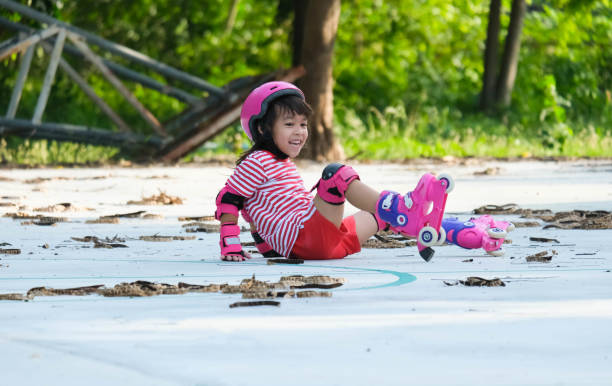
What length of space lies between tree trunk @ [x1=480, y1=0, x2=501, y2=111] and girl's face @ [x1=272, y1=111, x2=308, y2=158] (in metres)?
21.1

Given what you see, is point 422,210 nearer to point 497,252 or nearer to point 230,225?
point 497,252

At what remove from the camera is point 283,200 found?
18.3ft

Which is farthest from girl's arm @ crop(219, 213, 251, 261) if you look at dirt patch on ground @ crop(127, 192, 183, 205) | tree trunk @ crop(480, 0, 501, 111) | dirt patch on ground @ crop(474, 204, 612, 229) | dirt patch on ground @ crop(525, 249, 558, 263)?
tree trunk @ crop(480, 0, 501, 111)

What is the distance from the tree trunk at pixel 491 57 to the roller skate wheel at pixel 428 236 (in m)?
21.6

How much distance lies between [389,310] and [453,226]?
6.31ft

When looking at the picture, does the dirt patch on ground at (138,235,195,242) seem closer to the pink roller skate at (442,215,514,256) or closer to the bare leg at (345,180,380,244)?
the bare leg at (345,180,380,244)

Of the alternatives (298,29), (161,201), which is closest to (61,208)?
(161,201)

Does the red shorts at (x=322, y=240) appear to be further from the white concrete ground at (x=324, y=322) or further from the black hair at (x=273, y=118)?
the black hair at (x=273, y=118)

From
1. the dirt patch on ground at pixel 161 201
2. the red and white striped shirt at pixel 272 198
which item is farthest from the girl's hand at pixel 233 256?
the dirt patch on ground at pixel 161 201

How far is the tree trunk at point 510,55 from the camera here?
85.0 ft

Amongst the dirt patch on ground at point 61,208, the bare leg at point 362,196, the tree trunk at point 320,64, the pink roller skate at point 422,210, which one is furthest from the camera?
the tree trunk at point 320,64

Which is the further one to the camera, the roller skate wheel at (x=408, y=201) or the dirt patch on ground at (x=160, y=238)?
the dirt patch on ground at (x=160, y=238)

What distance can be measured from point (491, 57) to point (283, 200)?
21356 mm

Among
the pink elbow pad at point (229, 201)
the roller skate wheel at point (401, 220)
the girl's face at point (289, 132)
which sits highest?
the girl's face at point (289, 132)
